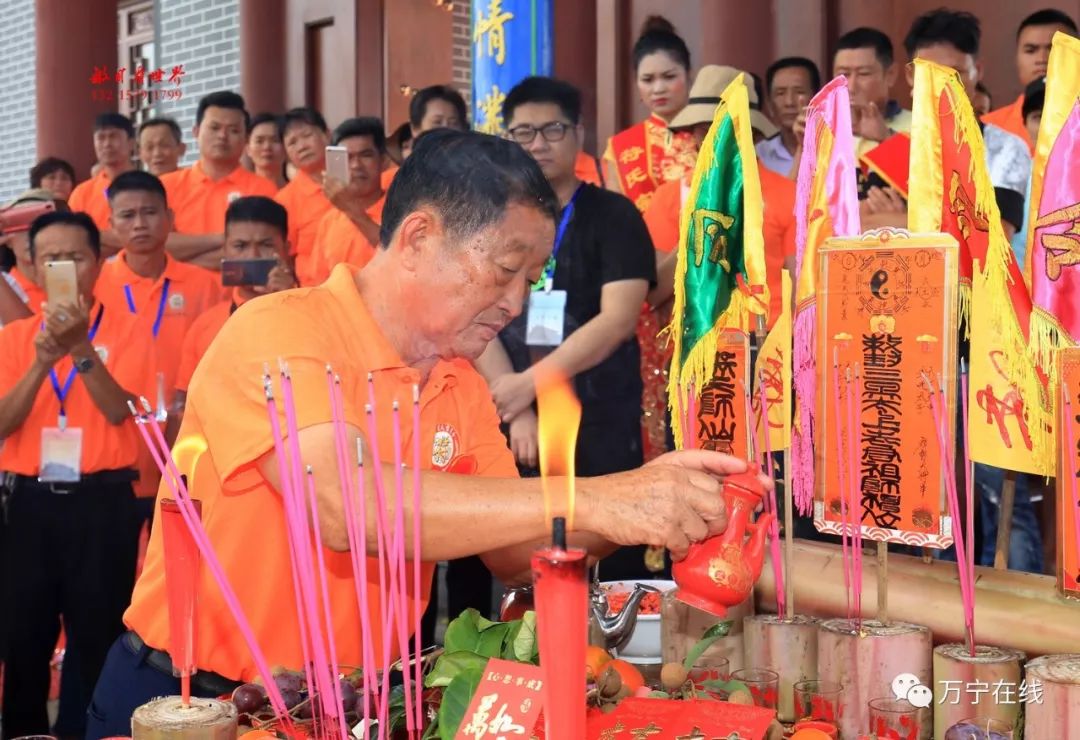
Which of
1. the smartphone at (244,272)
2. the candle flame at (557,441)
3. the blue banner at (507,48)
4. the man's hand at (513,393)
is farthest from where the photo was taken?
the blue banner at (507,48)

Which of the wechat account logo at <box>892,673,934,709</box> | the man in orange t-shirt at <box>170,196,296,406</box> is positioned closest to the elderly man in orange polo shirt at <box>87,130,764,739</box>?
the wechat account logo at <box>892,673,934,709</box>

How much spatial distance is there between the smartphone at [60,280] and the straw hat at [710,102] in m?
1.62

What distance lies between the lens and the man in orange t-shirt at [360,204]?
3.97 meters

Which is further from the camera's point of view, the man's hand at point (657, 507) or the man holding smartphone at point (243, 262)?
the man holding smartphone at point (243, 262)

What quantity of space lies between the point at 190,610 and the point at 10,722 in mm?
2437

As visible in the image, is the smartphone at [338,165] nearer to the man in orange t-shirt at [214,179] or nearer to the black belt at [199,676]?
the man in orange t-shirt at [214,179]

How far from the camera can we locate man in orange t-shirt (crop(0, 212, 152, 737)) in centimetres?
309

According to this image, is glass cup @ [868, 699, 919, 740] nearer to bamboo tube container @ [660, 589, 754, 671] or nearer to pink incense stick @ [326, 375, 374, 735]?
bamboo tube container @ [660, 589, 754, 671]

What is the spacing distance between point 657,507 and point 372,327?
484 mm

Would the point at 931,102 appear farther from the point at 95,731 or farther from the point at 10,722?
the point at 10,722

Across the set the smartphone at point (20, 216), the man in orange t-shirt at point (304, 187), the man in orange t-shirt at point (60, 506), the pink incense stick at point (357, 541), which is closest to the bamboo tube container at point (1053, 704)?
the pink incense stick at point (357, 541)

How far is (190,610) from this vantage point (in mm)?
963

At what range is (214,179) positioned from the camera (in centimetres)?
477

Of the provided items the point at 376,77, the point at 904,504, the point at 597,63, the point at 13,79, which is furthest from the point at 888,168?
the point at 13,79
